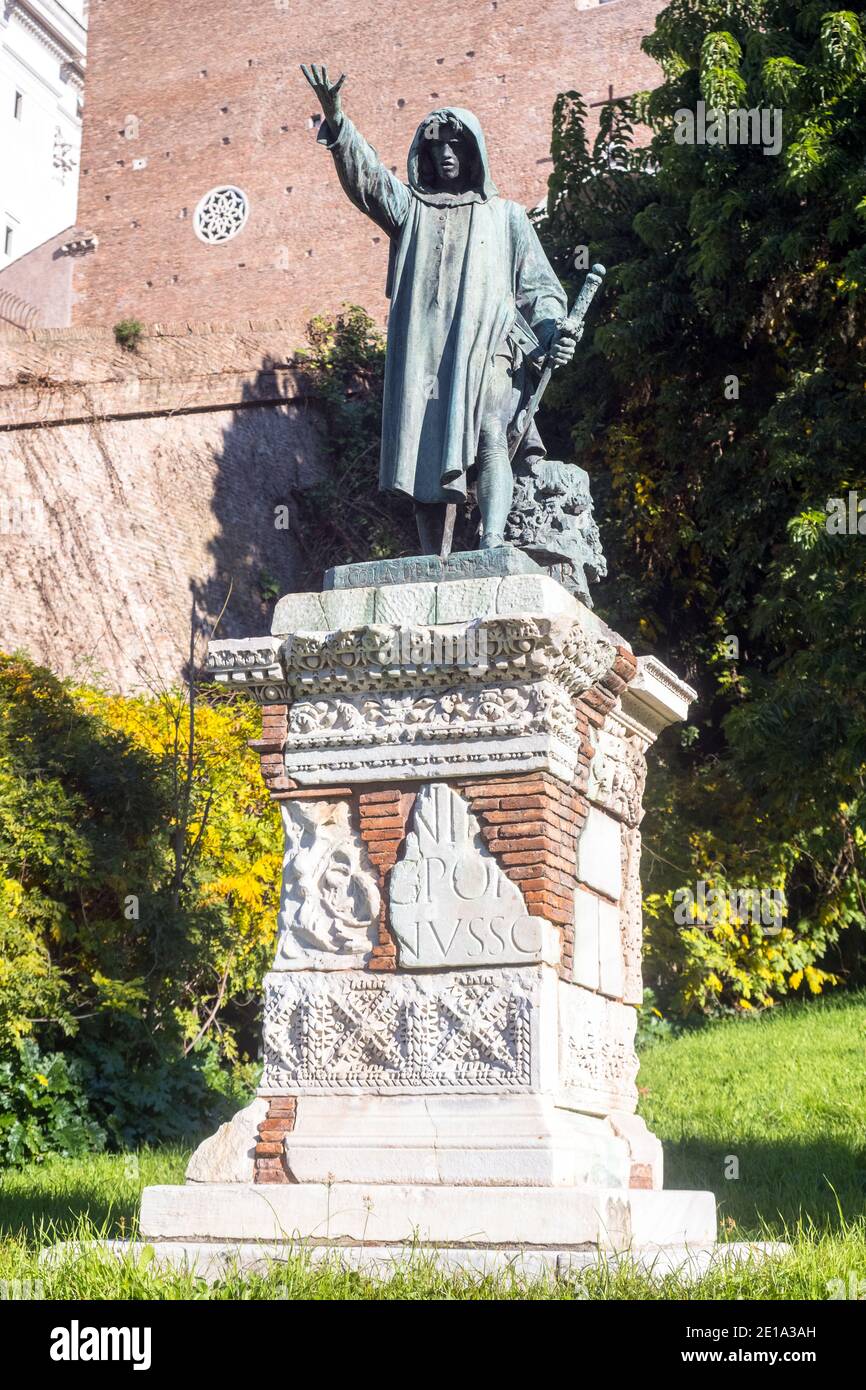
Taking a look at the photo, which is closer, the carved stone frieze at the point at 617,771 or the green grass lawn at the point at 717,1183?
the green grass lawn at the point at 717,1183


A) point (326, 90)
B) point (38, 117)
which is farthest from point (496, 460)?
point (38, 117)

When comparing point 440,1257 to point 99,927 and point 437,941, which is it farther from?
point 99,927

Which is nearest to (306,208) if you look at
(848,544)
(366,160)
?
(848,544)

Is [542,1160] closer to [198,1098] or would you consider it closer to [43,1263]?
[43,1263]

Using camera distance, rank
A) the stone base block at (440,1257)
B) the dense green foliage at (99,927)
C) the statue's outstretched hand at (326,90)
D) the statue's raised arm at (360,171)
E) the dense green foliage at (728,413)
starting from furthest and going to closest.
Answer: the dense green foliage at (728,413)
the dense green foliage at (99,927)
the statue's raised arm at (360,171)
the statue's outstretched hand at (326,90)
the stone base block at (440,1257)

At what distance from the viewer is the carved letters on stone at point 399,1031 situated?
554 centimetres

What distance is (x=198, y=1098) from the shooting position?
12.0 metres

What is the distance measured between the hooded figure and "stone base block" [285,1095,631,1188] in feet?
7.05

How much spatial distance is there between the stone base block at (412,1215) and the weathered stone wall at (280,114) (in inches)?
1010

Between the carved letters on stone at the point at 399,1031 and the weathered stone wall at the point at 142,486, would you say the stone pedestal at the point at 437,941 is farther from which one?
the weathered stone wall at the point at 142,486

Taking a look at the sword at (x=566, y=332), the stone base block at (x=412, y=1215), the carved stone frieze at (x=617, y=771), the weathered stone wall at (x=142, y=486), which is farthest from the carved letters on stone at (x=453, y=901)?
the weathered stone wall at (x=142, y=486)

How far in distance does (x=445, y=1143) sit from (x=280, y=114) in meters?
30.3

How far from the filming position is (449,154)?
6.74 m

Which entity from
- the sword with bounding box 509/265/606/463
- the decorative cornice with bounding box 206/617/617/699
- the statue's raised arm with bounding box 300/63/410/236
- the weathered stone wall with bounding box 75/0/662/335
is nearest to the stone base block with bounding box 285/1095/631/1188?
the decorative cornice with bounding box 206/617/617/699
